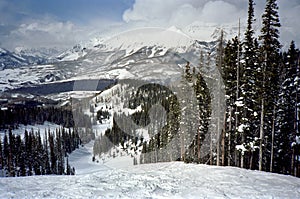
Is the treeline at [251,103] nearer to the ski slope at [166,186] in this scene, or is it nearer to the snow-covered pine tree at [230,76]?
the snow-covered pine tree at [230,76]

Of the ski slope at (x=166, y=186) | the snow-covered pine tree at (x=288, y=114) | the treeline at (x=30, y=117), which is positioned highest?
the snow-covered pine tree at (x=288, y=114)

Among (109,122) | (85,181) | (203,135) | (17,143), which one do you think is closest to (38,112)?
(109,122)

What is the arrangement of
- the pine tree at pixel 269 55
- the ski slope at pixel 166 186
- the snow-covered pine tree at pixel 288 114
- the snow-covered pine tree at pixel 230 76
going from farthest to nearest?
the snow-covered pine tree at pixel 288 114, the snow-covered pine tree at pixel 230 76, the pine tree at pixel 269 55, the ski slope at pixel 166 186

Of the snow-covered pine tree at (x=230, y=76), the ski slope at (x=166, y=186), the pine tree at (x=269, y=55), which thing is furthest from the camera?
the snow-covered pine tree at (x=230, y=76)

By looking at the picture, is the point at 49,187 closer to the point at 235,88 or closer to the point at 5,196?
the point at 5,196

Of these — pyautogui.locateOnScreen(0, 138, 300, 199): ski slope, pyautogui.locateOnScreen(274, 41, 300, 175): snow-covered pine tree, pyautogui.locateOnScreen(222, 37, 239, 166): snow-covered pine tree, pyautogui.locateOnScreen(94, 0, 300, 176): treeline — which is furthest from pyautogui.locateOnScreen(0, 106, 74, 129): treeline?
pyautogui.locateOnScreen(274, 41, 300, 175): snow-covered pine tree

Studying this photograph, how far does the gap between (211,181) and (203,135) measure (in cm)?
1932

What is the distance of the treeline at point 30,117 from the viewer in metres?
124

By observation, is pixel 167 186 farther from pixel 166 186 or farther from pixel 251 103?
pixel 251 103

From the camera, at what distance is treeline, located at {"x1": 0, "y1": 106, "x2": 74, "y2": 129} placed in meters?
124

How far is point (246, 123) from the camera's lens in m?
21.1

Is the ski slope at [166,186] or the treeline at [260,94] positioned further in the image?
the treeline at [260,94]

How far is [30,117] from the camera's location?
14138 centimetres

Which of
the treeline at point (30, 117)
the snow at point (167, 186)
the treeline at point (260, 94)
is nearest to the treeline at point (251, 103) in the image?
the treeline at point (260, 94)
